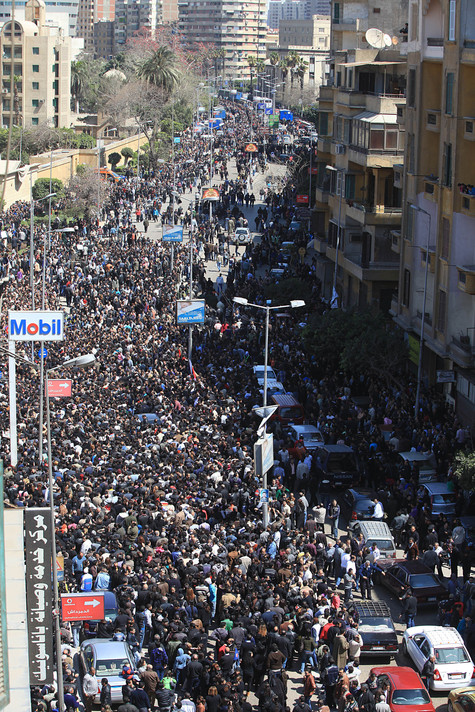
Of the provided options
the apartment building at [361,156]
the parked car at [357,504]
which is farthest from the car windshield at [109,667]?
the apartment building at [361,156]

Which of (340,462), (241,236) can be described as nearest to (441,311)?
(340,462)

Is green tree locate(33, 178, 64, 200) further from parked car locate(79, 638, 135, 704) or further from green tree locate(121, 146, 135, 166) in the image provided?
parked car locate(79, 638, 135, 704)

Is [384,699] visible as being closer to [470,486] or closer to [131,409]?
[470,486]

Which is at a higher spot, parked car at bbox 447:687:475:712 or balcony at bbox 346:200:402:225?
balcony at bbox 346:200:402:225

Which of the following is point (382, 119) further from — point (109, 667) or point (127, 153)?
point (127, 153)

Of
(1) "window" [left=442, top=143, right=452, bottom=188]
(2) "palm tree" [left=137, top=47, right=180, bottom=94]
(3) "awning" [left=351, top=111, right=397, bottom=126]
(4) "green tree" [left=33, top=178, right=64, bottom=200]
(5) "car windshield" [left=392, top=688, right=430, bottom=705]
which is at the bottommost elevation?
(5) "car windshield" [left=392, top=688, right=430, bottom=705]

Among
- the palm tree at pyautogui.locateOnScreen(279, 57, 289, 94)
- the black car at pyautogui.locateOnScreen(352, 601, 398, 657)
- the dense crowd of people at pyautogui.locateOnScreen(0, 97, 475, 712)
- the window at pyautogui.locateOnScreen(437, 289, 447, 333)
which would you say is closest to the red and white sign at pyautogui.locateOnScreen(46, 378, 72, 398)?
the dense crowd of people at pyautogui.locateOnScreen(0, 97, 475, 712)

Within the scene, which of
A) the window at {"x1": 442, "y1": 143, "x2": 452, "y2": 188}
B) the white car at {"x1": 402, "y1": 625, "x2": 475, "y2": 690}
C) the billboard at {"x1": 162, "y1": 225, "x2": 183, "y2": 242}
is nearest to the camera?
the white car at {"x1": 402, "y1": 625, "x2": 475, "y2": 690}
